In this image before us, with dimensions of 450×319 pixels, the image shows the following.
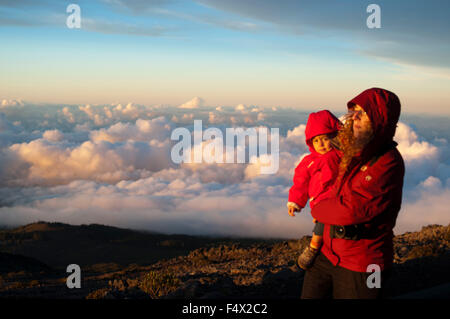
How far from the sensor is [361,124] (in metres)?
2.55

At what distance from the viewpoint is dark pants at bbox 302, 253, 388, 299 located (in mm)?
2590

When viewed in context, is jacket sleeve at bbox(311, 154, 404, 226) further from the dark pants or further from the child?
the child

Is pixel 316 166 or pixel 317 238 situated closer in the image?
pixel 317 238

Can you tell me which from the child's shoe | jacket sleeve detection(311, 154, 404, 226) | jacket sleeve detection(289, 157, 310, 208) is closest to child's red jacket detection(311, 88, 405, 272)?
jacket sleeve detection(311, 154, 404, 226)

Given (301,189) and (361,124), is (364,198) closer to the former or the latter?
(361,124)

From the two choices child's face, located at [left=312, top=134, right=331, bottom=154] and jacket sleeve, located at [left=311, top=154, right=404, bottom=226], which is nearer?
jacket sleeve, located at [left=311, top=154, right=404, bottom=226]

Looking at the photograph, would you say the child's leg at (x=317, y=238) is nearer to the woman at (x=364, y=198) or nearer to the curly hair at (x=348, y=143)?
the woman at (x=364, y=198)

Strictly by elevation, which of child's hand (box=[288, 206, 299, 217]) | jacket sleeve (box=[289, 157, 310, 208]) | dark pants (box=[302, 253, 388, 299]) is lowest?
dark pants (box=[302, 253, 388, 299])

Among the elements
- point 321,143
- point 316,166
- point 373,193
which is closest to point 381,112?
point 373,193

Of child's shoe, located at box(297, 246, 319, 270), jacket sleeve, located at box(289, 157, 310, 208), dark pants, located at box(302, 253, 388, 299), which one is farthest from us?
jacket sleeve, located at box(289, 157, 310, 208)

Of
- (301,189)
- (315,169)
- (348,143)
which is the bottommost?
(301,189)

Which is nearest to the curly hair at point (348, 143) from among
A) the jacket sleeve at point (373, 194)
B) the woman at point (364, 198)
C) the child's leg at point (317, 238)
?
the woman at point (364, 198)

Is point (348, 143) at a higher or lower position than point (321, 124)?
lower
